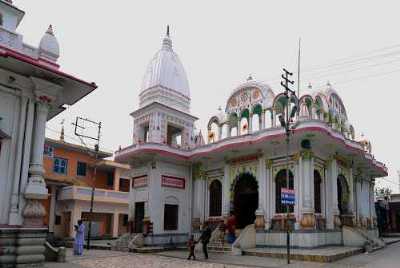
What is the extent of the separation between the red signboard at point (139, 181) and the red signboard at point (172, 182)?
43.9 inches

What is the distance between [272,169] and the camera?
20.7m

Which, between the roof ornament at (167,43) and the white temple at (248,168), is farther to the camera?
the roof ornament at (167,43)

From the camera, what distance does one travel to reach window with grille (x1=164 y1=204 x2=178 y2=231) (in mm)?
23438

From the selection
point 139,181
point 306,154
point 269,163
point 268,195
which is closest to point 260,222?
point 268,195

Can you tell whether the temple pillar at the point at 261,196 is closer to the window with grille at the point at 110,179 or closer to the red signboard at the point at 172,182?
the red signboard at the point at 172,182

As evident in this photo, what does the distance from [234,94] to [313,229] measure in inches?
378

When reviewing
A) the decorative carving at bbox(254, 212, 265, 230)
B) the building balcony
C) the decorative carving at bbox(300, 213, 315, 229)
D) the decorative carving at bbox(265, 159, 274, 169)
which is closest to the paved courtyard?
the decorative carving at bbox(300, 213, 315, 229)

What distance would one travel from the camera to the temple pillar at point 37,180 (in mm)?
11169

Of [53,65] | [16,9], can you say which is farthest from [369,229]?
[16,9]

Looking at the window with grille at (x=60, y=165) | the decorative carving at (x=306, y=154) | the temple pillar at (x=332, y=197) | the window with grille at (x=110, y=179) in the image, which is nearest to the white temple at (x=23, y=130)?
the decorative carving at (x=306, y=154)

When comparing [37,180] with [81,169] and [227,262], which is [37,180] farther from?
[81,169]

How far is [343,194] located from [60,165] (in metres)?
24.4

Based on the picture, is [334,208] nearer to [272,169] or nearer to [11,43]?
[272,169]

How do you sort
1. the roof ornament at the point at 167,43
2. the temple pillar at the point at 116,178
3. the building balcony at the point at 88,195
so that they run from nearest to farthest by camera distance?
the roof ornament at the point at 167,43, the building balcony at the point at 88,195, the temple pillar at the point at 116,178
